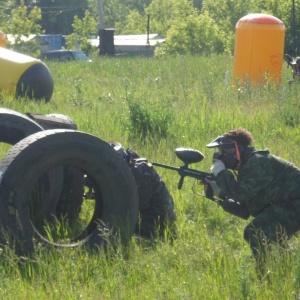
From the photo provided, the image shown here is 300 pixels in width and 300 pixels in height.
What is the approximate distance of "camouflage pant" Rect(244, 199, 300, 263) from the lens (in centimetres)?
586

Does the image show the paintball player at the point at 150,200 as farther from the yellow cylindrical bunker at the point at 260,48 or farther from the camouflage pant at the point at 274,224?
the yellow cylindrical bunker at the point at 260,48

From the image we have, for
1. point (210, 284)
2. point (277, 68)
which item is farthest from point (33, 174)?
point (277, 68)

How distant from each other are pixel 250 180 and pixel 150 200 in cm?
131

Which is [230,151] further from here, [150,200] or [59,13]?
[59,13]

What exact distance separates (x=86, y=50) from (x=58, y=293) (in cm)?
4116

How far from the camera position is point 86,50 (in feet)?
150

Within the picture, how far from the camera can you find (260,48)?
15.7 meters

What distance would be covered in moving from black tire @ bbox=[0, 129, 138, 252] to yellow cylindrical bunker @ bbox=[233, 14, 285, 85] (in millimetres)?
9508

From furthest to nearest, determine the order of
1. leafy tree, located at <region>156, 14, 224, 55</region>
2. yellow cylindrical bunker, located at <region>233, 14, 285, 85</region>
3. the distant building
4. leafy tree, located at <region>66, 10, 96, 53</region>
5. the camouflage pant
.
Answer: the distant building
leafy tree, located at <region>66, 10, 96, 53</region>
leafy tree, located at <region>156, 14, 224, 55</region>
yellow cylindrical bunker, located at <region>233, 14, 285, 85</region>
the camouflage pant

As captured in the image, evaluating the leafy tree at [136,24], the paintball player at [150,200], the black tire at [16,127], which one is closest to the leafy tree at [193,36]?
the black tire at [16,127]

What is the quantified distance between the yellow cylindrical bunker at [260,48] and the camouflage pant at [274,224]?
9770 millimetres

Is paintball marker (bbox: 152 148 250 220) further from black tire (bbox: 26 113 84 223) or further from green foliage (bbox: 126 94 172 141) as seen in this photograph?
green foliage (bbox: 126 94 172 141)

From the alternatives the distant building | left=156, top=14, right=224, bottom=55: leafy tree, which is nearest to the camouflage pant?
left=156, top=14, right=224, bottom=55: leafy tree

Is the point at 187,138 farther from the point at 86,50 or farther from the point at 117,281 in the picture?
the point at 86,50
